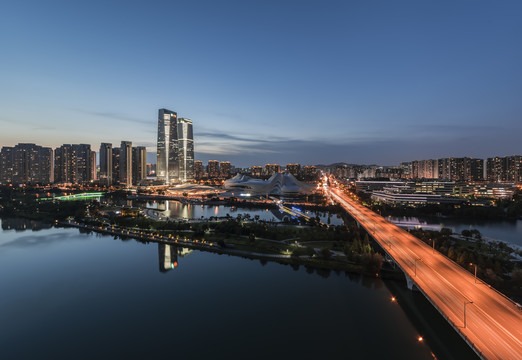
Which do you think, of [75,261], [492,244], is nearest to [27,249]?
[75,261]

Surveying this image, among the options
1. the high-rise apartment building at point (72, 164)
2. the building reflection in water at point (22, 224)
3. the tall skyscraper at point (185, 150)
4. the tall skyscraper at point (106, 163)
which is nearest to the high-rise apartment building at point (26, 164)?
the high-rise apartment building at point (72, 164)

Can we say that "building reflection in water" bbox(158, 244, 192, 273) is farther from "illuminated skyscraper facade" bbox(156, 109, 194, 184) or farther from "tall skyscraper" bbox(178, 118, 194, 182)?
"tall skyscraper" bbox(178, 118, 194, 182)

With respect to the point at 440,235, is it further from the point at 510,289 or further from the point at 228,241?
the point at 228,241

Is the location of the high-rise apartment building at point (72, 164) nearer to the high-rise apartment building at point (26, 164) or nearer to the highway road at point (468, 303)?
the high-rise apartment building at point (26, 164)

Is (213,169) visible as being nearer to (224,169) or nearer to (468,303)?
(224,169)

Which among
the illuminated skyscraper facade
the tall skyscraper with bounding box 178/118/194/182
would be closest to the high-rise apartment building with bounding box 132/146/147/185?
the illuminated skyscraper facade

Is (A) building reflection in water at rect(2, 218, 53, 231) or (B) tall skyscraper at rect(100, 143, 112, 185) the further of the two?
(B) tall skyscraper at rect(100, 143, 112, 185)

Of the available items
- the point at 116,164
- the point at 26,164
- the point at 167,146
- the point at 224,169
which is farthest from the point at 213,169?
the point at 26,164
